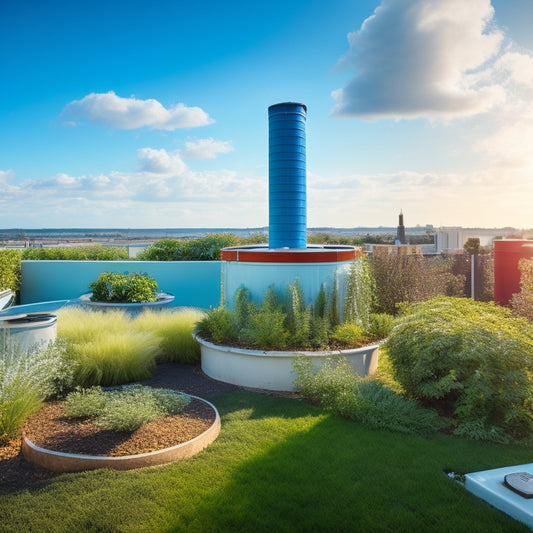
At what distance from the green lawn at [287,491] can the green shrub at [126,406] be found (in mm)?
477

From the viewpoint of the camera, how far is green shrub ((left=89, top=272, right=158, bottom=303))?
27.2 feet

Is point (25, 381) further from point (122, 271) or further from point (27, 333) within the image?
point (122, 271)

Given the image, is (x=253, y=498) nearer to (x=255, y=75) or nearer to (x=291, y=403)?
(x=291, y=403)

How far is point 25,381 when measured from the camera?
3967mm

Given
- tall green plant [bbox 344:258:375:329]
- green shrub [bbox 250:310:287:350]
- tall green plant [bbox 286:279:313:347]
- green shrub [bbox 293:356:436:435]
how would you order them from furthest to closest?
1. tall green plant [bbox 344:258:375:329]
2. tall green plant [bbox 286:279:313:347]
3. green shrub [bbox 250:310:287:350]
4. green shrub [bbox 293:356:436:435]

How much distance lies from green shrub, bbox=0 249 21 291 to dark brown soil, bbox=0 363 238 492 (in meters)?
7.01

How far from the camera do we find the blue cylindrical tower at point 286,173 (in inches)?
264

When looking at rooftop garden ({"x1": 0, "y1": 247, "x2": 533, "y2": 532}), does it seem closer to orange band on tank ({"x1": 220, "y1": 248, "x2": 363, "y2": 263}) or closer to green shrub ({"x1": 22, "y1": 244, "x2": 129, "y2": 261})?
orange band on tank ({"x1": 220, "y1": 248, "x2": 363, "y2": 263})

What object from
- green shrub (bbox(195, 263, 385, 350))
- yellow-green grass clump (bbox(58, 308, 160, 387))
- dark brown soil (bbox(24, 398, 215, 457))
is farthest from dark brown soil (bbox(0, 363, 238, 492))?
Answer: green shrub (bbox(195, 263, 385, 350))

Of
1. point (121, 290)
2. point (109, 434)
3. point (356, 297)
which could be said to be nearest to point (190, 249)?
point (121, 290)

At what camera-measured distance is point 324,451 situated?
3488 millimetres

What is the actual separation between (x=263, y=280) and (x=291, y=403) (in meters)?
1.85

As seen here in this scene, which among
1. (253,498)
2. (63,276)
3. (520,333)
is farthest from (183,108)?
(253,498)

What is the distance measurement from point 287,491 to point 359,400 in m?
1.60
